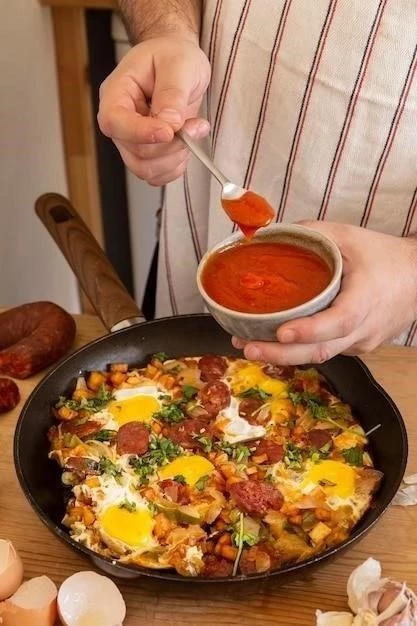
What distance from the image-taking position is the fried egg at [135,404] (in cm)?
145

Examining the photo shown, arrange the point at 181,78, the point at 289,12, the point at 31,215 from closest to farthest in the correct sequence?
1. the point at 181,78
2. the point at 289,12
3. the point at 31,215

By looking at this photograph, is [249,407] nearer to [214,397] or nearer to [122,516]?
[214,397]

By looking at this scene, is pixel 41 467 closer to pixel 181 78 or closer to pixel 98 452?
pixel 98 452

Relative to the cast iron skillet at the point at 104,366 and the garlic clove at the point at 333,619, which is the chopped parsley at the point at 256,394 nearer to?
the cast iron skillet at the point at 104,366

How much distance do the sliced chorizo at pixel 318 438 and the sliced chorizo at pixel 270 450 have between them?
50 millimetres

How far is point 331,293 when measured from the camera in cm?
115

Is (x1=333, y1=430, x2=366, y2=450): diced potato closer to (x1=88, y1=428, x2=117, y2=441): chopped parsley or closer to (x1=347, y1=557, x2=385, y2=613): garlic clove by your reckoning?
(x1=347, y1=557, x2=385, y2=613): garlic clove

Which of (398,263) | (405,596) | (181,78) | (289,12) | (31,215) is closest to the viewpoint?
(405,596)

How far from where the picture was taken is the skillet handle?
1636 millimetres

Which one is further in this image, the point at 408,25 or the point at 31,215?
the point at 31,215

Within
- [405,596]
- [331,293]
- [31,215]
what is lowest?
[31,215]

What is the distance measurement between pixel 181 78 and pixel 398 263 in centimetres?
47

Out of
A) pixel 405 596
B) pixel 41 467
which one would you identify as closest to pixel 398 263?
pixel 405 596

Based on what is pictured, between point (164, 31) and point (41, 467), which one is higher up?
point (164, 31)
